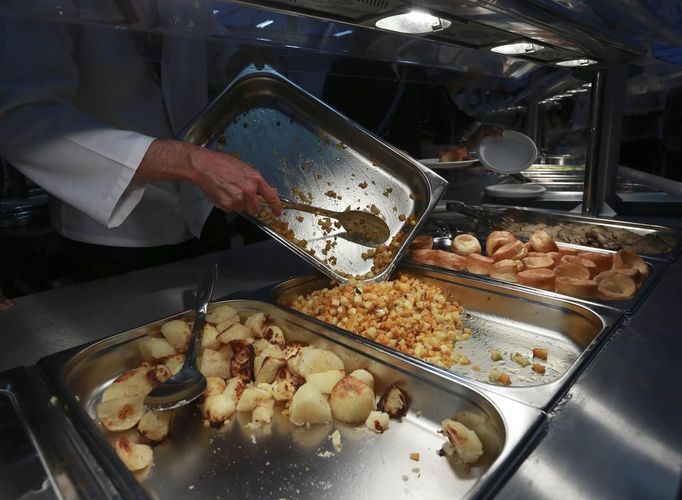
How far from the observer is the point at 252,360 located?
95cm

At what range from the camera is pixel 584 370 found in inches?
31.5

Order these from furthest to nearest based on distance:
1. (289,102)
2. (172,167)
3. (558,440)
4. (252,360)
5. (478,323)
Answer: (289,102) < (478,323) < (172,167) < (252,360) < (558,440)

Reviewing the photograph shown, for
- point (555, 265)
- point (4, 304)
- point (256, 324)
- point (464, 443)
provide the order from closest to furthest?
point (464, 443), point (256, 324), point (4, 304), point (555, 265)

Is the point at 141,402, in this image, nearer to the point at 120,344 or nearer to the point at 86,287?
the point at 120,344

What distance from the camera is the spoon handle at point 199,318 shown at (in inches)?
34.8

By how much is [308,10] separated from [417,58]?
2.09 ft

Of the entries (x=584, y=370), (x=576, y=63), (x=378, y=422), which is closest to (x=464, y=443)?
(x=378, y=422)

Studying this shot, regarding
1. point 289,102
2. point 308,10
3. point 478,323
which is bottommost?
point 478,323

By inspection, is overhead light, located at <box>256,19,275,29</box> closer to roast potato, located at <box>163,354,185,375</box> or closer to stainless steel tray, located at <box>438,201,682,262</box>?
roast potato, located at <box>163,354,185,375</box>

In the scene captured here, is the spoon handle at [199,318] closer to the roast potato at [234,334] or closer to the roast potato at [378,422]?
the roast potato at [234,334]

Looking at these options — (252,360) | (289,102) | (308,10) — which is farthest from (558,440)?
(289,102)

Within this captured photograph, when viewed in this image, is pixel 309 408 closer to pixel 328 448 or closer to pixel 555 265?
pixel 328 448

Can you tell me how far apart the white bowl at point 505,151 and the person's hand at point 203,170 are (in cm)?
156

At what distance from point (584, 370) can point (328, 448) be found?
0.46 m
